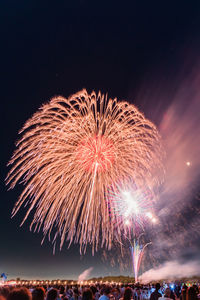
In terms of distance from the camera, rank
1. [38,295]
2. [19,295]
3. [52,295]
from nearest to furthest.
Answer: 1. [19,295]
2. [38,295]
3. [52,295]

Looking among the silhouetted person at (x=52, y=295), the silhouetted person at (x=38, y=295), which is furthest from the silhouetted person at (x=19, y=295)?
the silhouetted person at (x=52, y=295)

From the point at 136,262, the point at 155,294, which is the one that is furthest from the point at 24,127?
the point at 136,262

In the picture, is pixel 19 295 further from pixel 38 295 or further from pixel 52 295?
pixel 52 295

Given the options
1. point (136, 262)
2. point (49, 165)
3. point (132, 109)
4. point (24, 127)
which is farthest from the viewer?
point (136, 262)

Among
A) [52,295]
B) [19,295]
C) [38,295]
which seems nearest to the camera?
→ [19,295]

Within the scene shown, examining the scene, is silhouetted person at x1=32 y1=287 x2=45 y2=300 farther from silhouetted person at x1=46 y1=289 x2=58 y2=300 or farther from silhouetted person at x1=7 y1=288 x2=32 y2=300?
silhouetted person at x1=7 y1=288 x2=32 y2=300

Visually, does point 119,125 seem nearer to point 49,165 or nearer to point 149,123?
point 149,123

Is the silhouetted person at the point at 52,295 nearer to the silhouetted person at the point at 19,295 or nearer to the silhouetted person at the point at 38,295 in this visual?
the silhouetted person at the point at 38,295

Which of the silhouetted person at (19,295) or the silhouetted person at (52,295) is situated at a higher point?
the silhouetted person at (19,295)


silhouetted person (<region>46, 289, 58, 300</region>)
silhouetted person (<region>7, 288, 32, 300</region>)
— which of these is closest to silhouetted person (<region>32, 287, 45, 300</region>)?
silhouetted person (<region>46, 289, 58, 300</region>)

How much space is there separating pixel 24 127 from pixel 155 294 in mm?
12775

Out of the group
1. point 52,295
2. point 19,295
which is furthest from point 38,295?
point 19,295

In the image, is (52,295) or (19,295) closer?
(19,295)

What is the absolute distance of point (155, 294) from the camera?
32.3 ft
